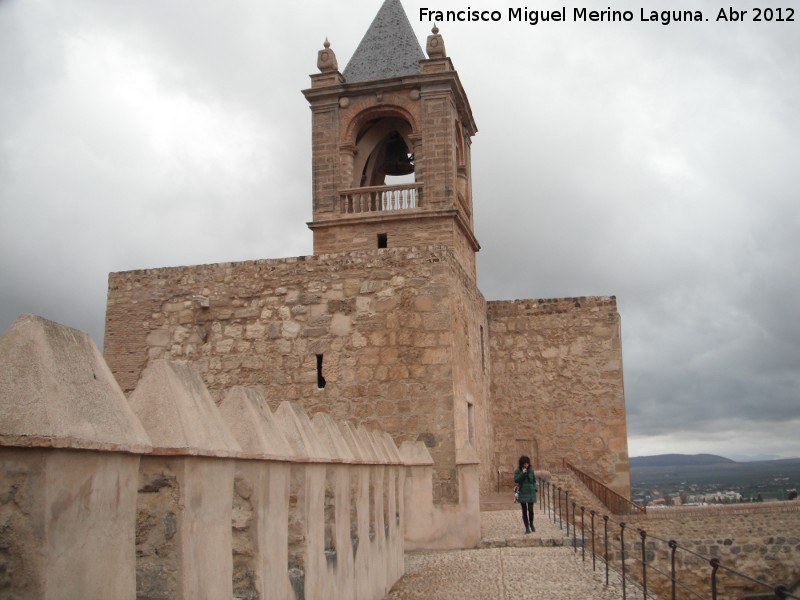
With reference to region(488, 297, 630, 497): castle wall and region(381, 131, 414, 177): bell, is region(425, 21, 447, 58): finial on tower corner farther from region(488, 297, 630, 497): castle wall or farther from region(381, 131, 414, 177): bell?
region(488, 297, 630, 497): castle wall

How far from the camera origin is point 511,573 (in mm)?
9883

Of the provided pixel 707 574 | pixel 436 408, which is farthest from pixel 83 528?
pixel 707 574

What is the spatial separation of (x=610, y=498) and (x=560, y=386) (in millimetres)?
2679

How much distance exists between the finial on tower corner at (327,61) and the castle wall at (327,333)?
860 centimetres

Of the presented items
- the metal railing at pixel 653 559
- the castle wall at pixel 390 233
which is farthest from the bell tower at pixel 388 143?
the metal railing at pixel 653 559

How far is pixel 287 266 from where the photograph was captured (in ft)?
45.8

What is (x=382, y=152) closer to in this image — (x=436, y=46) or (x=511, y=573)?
(x=436, y=46)

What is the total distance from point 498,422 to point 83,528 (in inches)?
623

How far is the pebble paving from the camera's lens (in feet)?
29.1

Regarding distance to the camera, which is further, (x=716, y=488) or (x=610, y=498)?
(x=716, y=488)

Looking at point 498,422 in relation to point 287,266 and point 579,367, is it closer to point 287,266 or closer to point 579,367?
point 579,367

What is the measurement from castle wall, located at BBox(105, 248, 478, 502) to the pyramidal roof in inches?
330

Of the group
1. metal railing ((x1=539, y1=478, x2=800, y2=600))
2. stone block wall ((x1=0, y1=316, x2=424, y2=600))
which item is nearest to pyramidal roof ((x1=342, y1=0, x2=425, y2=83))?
metal railing ((x1=539, y1=478, x2=800, y2=600))

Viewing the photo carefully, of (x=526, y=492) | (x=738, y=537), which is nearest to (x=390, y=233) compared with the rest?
(x=526, y=492)
